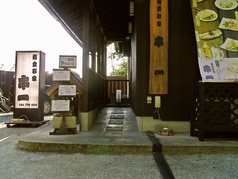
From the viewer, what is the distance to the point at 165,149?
3535 mm

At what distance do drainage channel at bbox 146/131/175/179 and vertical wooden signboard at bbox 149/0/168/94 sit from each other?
3.81 ft

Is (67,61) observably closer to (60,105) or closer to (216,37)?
(60,105)

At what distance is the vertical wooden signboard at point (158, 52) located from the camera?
4.60m

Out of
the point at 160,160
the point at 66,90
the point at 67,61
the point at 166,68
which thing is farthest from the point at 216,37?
the point at 66,90

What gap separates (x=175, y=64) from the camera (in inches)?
185

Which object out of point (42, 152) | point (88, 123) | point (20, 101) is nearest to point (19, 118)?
point (20, 101)

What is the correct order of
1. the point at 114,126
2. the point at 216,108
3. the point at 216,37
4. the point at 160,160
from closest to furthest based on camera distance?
the point at 160,160 < the point at 216,108 < the point at 216,37 < the point at 114,126

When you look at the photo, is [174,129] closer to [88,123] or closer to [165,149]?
[165,149]

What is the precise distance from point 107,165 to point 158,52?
8.94 feet

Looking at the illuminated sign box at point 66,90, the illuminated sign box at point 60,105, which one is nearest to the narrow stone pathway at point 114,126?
the illuminated sign box at point 60,105

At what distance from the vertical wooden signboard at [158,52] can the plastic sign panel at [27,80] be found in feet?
13.6

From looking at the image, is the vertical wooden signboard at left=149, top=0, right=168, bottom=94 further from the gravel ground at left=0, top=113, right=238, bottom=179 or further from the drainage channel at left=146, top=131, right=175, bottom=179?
the gravel ground at left=0, top=113, right=238, bottom=179

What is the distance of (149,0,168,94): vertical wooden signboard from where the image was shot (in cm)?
460

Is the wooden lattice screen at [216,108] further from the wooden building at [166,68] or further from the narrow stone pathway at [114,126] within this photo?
the narrow stone pathway at [114,126]
